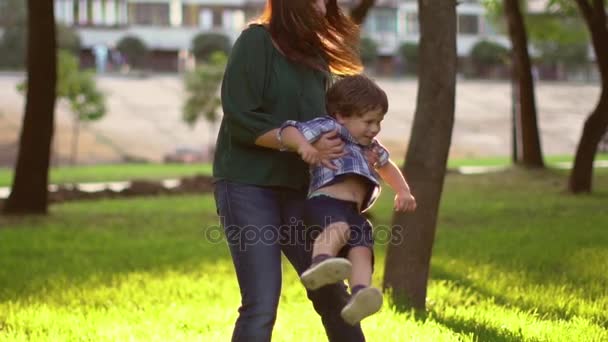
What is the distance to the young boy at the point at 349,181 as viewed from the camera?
4250 mm

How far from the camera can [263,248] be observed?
4.37 metres

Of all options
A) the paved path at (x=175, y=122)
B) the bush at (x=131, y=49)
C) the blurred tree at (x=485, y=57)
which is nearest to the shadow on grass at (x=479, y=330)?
the paved path at (x=175, y=122)

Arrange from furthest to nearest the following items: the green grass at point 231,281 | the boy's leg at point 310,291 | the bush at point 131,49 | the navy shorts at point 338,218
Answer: the bush at point 131,49
the green grass at point 231,281
the boy's leg at point 310,291
the navy shorts at point 338,218

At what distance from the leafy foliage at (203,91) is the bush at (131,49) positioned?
26.2 metres

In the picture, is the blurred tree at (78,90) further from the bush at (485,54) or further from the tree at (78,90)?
the bush at (485,54)

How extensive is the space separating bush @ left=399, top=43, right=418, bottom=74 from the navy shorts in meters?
64.4

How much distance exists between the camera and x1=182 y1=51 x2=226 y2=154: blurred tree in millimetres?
40031

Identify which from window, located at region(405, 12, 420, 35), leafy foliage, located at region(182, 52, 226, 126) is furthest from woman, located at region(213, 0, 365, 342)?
window, located at region(405, 12, 420, 35)

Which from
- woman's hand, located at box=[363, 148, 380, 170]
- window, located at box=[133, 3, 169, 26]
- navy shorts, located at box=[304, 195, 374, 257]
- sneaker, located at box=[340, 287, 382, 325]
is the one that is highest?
woman's hand, located at box=[363, 148, 380, 170]

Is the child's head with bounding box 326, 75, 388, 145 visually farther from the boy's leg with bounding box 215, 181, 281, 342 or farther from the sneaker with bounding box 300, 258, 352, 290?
the sneaker with bounding box 300, 258, 352, 290

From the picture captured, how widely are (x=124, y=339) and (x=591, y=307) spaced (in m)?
3.09

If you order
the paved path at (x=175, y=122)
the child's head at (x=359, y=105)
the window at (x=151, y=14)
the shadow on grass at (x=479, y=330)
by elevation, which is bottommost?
the paved path at (x=175, y=122)

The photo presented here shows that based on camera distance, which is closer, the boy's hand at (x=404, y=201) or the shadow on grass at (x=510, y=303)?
the boy's hand at (x=404, y=201)

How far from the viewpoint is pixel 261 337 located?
4363 millimetres
